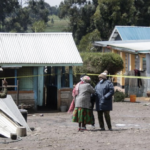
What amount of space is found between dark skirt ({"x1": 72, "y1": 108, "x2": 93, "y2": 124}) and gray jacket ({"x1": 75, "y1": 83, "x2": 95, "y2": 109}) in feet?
0.38

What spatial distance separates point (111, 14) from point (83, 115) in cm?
3275

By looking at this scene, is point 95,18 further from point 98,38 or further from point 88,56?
point 88,56

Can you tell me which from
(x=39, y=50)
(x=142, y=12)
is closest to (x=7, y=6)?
(x=142, y=12)

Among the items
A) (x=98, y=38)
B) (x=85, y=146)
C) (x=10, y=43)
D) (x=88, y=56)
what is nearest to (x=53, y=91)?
(x=10, y=43)

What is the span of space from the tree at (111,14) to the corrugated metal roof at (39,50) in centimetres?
2292

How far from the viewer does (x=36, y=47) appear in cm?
2038

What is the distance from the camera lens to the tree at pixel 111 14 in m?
43.2

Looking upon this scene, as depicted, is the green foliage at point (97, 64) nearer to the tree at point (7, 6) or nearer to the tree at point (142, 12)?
the tree at point (142, 12)

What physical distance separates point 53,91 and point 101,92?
378 inches

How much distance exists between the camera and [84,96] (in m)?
11.9

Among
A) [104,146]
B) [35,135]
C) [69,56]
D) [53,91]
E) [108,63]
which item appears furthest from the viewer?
[108,63]

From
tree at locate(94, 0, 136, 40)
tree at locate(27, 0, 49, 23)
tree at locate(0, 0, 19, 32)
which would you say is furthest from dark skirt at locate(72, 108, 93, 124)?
tree at locate(27, 0, 49, 23)

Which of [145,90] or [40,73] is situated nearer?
[40,73]

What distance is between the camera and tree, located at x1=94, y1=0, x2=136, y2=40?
43.2 m
